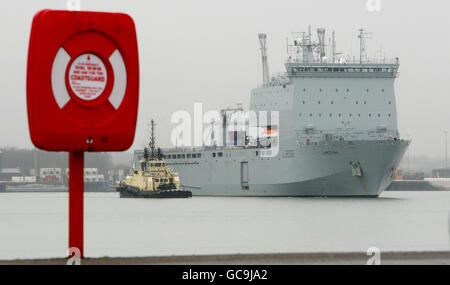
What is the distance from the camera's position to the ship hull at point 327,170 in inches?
2250

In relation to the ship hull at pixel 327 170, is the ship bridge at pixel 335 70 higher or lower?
higher

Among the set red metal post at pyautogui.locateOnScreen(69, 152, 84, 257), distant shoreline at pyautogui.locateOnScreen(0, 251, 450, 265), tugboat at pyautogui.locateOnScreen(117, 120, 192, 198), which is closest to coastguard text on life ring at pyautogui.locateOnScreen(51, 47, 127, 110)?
red metal post at pyautogui.locateOnScreen(69, 152, 84, 257)

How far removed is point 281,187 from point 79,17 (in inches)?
2144

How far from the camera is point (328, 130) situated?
6025 cm

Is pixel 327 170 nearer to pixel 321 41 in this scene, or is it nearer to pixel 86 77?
pixel 321 41

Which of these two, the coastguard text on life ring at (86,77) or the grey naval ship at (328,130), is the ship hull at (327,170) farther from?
the coastguard text on life ring at (86,77)

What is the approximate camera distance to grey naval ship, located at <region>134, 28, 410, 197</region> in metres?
57.9

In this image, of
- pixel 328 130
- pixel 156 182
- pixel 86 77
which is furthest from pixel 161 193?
pixel 86 77

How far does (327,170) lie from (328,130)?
129 inches

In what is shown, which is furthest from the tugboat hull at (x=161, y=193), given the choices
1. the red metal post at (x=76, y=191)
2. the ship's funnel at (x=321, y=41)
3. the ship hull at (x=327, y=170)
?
the red metal post at (x=76, y=191)

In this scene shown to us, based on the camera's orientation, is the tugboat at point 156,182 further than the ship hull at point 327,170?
Yes

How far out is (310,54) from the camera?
211 feet

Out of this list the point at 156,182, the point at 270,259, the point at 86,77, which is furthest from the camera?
the point at 156,182

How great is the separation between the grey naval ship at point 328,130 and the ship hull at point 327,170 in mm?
66
